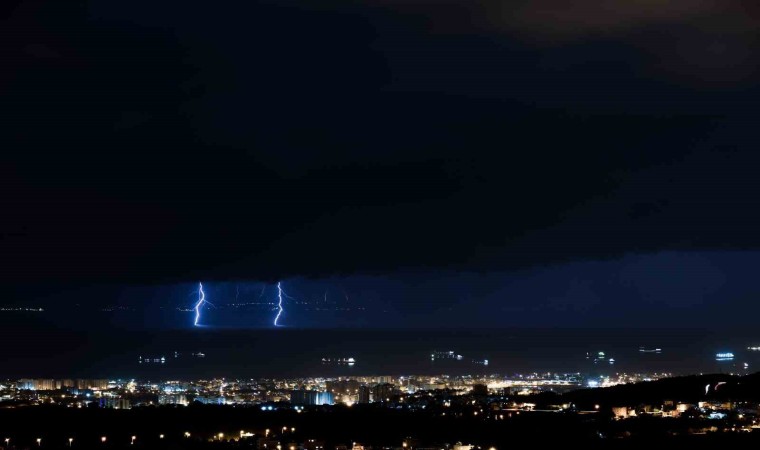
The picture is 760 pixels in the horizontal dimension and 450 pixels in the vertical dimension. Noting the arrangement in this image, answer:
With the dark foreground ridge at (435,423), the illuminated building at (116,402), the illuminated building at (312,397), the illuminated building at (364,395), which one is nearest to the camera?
the dark foreground ridge at (435,423)

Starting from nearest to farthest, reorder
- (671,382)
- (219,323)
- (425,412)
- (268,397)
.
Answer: (425,412)
(671,382)
(268,397)
(219,323)

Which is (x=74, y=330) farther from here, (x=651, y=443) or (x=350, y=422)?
(x=651, y=443)

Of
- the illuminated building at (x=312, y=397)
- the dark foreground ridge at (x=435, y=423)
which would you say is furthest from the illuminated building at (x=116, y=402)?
the illuminated building at (x=312, y=397)

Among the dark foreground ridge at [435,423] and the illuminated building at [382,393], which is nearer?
the dark foreground ridge at [435,423]

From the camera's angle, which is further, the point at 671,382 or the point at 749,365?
the point at 749,365

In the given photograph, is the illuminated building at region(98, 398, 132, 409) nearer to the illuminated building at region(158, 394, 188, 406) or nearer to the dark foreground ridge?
the illuminated building at region(158, 394, 188, 406)

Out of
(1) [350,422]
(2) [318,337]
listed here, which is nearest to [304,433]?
(1) [350,422]

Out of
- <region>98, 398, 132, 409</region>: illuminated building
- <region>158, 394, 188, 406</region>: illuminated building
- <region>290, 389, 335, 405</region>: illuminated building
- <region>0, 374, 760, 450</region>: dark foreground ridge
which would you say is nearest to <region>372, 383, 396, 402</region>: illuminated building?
<region>290, 389, 335, 405</region>: illuminated building

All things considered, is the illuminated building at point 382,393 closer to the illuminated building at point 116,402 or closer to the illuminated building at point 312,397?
the illuminated building at point 312,397

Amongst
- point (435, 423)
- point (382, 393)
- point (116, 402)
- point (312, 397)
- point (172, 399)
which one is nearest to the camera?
point (435, 423)

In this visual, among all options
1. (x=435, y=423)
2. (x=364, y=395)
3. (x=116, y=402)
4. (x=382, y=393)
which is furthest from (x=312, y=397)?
(x=435, y=423)

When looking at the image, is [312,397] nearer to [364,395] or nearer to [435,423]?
[364,395]
